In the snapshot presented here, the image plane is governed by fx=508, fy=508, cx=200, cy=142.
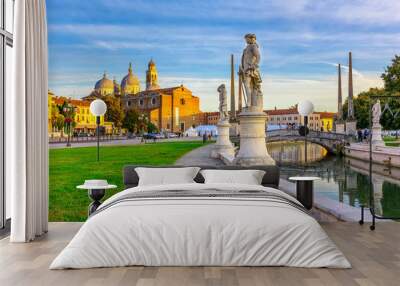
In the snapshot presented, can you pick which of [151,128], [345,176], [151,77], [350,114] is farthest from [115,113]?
[345,176]

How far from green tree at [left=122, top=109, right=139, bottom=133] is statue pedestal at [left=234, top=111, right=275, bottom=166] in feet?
8.20

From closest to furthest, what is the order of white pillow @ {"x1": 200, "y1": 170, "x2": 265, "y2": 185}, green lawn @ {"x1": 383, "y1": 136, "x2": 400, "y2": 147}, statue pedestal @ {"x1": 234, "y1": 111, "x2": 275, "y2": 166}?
white pillow @ {"x1": 200, "y1": 170, "x2": 265, "y2": 185}
statue pedestal @ {"x1": 234, "y1": 111, "x2": 275, "y2": 166}
green lawn @ {"x1": 383, "y1": 136, "x2": 400, "y2": 147}

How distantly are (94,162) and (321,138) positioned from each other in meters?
5.50

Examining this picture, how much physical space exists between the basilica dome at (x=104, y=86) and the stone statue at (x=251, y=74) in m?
2.29

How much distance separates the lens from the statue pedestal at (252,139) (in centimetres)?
768

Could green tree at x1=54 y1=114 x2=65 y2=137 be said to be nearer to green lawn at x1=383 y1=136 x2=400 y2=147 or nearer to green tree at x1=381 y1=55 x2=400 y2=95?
green tree at x1=381 y1=55 x2=400 y2=95

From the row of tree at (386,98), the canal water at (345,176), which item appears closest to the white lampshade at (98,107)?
the canal water at (345,176)

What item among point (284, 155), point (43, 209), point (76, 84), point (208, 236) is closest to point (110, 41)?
point (76, 84)

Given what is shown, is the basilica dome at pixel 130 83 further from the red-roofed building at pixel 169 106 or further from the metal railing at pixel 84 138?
the metal railing at pixel 84 138

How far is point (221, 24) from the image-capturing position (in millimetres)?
8172

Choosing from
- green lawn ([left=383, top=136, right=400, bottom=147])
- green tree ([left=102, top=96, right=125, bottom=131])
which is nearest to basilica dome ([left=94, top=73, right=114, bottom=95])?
green tree ([left=102, top=96, right=125, bottom=131])

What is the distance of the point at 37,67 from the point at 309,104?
139 inches

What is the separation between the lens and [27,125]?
15.1ft

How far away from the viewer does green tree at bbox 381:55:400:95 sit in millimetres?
9528
